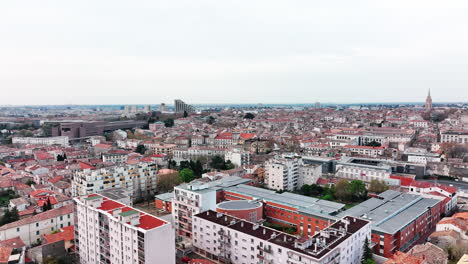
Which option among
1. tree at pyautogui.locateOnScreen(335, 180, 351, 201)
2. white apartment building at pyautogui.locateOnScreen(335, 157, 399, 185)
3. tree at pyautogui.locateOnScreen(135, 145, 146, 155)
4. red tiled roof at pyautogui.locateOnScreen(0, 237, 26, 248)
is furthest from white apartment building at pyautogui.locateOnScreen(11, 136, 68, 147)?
tree at pyautogui.locateOnScreen(335, 180, 351, 201)

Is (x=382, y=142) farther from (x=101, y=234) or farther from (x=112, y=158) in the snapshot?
(x=101, y=234)

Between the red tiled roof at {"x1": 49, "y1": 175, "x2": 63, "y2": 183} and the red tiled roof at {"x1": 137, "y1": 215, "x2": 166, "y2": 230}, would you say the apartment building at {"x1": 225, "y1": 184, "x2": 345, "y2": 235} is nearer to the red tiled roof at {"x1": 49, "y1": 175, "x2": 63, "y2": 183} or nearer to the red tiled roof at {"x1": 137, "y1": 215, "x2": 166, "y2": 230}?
the red tiled roof at {"x1": 137, "y1": 215, "x2": 166, "y2": 230}

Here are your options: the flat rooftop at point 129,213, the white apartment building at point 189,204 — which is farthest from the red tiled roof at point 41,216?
the white apartment building at point 189,204

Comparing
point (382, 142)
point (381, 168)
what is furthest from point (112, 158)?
point (382, 142)

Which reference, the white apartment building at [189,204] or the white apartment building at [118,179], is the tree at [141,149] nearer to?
the white apartment building at [118,179]

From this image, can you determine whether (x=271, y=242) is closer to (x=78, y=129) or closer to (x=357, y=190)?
(x=357, y=190)

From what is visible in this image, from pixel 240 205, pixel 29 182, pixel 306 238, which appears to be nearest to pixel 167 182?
pixel 240 205
